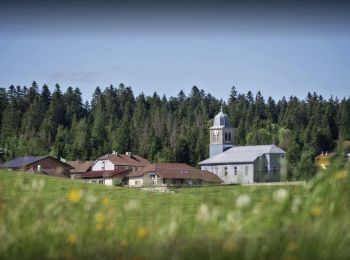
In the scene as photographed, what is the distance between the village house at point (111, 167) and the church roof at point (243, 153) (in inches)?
419

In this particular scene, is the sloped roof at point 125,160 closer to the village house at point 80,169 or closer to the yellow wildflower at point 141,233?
the village house at point 80,169

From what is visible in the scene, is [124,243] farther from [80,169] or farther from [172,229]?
[80,169]

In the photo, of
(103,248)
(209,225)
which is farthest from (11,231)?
(209,225)

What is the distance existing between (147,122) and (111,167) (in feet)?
103

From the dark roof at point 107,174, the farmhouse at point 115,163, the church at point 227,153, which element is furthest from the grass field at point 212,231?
the farmhouse at point 115,163

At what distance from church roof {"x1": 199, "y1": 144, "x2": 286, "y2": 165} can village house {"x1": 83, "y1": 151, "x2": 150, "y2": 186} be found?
34.9 ft

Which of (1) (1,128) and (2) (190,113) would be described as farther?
(2) (190,113)

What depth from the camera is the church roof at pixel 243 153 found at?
67438 millimetres

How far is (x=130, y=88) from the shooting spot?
130m

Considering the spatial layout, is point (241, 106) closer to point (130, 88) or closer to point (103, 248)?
point (130, 88)

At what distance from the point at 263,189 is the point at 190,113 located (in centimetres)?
11167

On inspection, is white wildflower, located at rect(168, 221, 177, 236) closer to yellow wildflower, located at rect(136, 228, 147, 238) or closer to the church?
yellow wildflower, located at rect(136, 228, 147, 238)

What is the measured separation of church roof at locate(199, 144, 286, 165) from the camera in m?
67.4

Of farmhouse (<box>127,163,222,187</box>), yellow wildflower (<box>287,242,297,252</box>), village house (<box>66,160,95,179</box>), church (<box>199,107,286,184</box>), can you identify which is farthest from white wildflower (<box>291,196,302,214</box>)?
village house (<box>66,160,95,179</box>)
